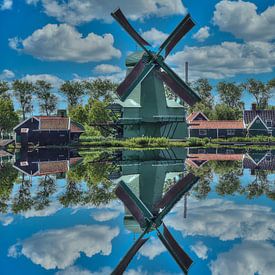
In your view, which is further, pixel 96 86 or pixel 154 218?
pixel 96 86

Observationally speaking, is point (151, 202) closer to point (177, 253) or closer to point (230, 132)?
point (177, 253)

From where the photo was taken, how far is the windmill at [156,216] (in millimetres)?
4082

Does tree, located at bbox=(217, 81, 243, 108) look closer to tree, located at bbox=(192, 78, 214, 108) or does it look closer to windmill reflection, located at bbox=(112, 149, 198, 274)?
tree, located at bbox=(192, 78, 214, 108)

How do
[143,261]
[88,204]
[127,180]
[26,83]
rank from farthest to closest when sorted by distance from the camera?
[26,83]
[127,180]
[88,204]
[143,261]

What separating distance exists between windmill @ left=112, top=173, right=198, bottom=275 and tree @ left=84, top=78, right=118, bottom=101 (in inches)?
2093

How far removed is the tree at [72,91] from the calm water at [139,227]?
2144 inches

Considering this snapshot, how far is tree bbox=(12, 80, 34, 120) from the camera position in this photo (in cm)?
5847

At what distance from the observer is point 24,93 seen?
5925 centimetres

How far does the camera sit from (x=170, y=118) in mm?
31875

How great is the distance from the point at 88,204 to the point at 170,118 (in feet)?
81.8

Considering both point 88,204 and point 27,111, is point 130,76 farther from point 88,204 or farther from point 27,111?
point 27,111

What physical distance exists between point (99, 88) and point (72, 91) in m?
4.71

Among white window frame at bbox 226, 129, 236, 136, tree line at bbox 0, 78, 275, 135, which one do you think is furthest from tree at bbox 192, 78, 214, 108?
white window frame at bbox 226, 129, 236, 136

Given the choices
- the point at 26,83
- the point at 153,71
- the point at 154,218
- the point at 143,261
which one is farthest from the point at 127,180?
the point at 26,83
